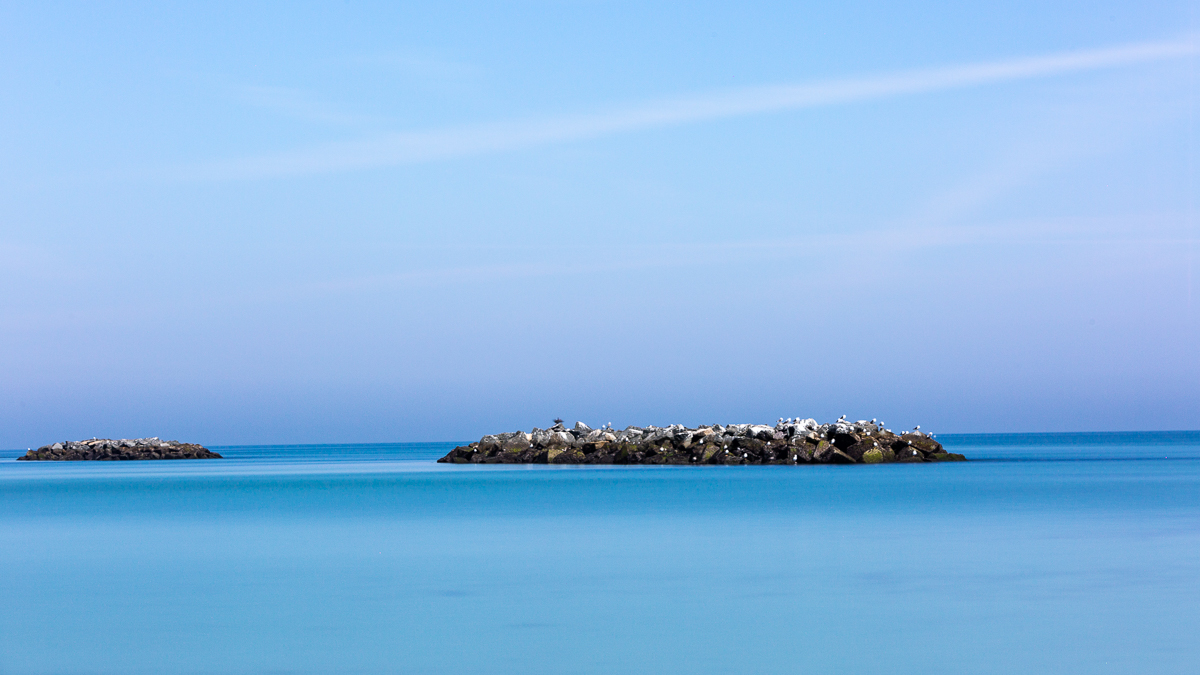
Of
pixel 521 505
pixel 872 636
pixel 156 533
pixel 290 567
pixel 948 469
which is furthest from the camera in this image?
pixel 948 469

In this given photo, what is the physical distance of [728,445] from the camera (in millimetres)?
49875

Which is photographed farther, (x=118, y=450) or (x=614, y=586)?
(x=118, y=450)

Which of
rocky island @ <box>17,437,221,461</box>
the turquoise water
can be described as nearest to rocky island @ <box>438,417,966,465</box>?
the turquoise water

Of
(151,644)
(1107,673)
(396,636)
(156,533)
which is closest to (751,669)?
(1107,673)

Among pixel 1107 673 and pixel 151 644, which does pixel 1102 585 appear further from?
pixel 151 644

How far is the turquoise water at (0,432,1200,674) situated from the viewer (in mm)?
10125

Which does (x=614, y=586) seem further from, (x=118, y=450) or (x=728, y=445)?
(x=118, y=450)

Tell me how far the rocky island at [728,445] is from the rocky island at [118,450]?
40.9 metres

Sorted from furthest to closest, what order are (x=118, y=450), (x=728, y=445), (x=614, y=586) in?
1. (x=118, y=450)
2. (x=728, y=445)
3. (x=614, y=586)

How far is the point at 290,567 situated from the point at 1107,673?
10756 mm

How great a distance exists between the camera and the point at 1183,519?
22.9 m

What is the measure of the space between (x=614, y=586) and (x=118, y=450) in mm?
78641

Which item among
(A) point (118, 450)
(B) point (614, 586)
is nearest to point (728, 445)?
(B) point (614, 586)

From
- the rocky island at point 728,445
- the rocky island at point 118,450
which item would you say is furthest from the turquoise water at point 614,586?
the rocky island at point 118,450
